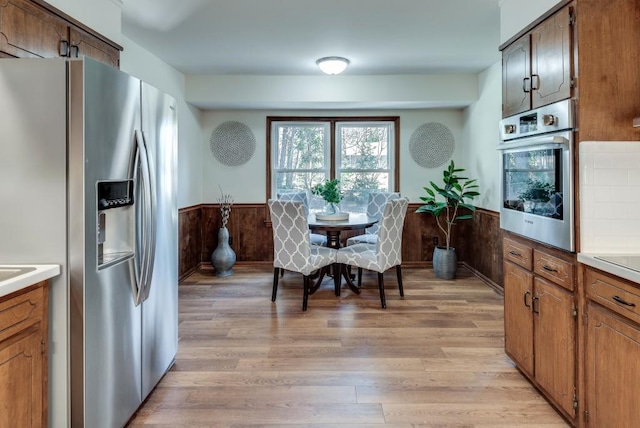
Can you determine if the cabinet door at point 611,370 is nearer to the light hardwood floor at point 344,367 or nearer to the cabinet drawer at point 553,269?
the cabinet drawer at point 553,269

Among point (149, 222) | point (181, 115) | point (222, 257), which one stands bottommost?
point (222, 257)

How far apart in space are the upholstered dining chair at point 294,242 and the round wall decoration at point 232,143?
7.14ft

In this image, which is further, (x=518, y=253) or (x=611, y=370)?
(x=518, y=253)

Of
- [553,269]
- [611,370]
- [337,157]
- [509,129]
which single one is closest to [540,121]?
[509,129]

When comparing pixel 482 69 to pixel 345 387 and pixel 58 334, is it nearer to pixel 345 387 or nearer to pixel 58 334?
pixel 345 387

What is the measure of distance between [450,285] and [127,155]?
3.84m

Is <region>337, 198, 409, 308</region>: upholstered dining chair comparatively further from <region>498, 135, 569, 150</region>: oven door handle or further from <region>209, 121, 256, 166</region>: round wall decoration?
<region>209, 121, 256, 166</region>: round wall decoration

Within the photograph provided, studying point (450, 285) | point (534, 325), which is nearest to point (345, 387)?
point (534, 325)

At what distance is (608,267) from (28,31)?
2923 millimetres

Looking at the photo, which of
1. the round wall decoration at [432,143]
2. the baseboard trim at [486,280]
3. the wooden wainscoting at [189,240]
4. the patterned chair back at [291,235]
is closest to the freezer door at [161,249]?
the patterned chair back at [291,235]

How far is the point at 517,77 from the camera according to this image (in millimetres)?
2441

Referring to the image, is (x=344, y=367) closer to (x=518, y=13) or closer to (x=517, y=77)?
(x=517, y=77)

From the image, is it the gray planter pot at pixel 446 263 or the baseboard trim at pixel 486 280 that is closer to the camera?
the baseboard trim at pixel 486 280

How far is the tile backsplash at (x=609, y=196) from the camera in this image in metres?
1.87
